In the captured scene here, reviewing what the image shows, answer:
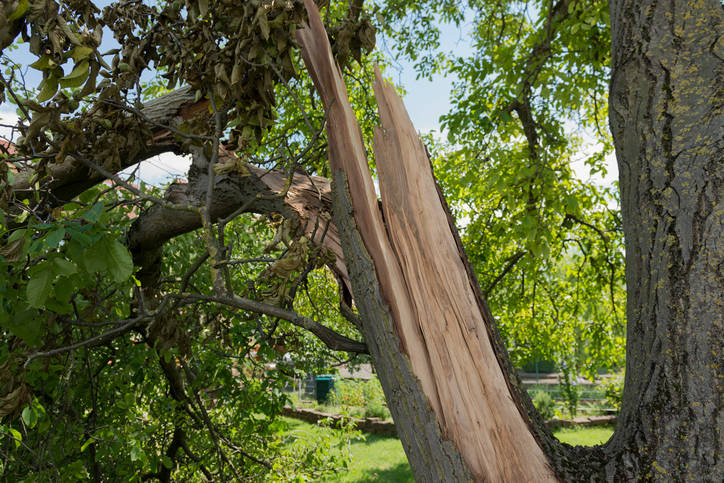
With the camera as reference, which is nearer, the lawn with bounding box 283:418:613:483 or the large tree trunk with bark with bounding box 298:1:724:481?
the large tree trunk with bark with bounding box 298:1:724:481

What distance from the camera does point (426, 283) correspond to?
5.20ft

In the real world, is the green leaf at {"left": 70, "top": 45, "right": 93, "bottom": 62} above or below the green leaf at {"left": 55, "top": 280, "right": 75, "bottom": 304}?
above

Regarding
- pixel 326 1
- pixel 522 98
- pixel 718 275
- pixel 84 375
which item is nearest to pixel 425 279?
pixel 718 275

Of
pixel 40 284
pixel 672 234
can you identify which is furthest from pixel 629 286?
pixel 40 284

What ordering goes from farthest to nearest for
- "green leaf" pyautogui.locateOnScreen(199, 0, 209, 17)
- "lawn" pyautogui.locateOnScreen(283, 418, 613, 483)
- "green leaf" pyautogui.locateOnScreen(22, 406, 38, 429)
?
"lawn" pyautogui.locateOnScreen(283, 418, 613, 483), "green leaf" pyautogui.locateOnScreen(199, 0, 209, 17), "green leaf" pyautogui.locateOnScreen(22, 406, 38, 429)

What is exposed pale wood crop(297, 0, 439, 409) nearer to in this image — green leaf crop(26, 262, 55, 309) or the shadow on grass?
green leaf crop(26, 262, 55, 309)

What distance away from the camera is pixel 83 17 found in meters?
2.28

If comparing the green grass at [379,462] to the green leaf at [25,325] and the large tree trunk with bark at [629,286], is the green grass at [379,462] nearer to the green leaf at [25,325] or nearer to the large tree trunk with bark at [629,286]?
the green leaf at [25,325]

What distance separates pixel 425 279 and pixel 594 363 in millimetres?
5520

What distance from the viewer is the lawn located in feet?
25.2

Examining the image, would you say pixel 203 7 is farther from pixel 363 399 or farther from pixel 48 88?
pixel 363 399

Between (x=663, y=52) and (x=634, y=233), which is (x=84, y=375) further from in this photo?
(x=663, y=52)

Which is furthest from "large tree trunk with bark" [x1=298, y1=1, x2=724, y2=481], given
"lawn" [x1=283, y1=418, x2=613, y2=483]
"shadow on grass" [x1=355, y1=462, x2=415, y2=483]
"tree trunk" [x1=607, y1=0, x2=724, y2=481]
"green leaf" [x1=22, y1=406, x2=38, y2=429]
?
"shadow on grass" [x1=355, y1=462, x2=415, y2=483]

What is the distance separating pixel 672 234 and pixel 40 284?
176cm
